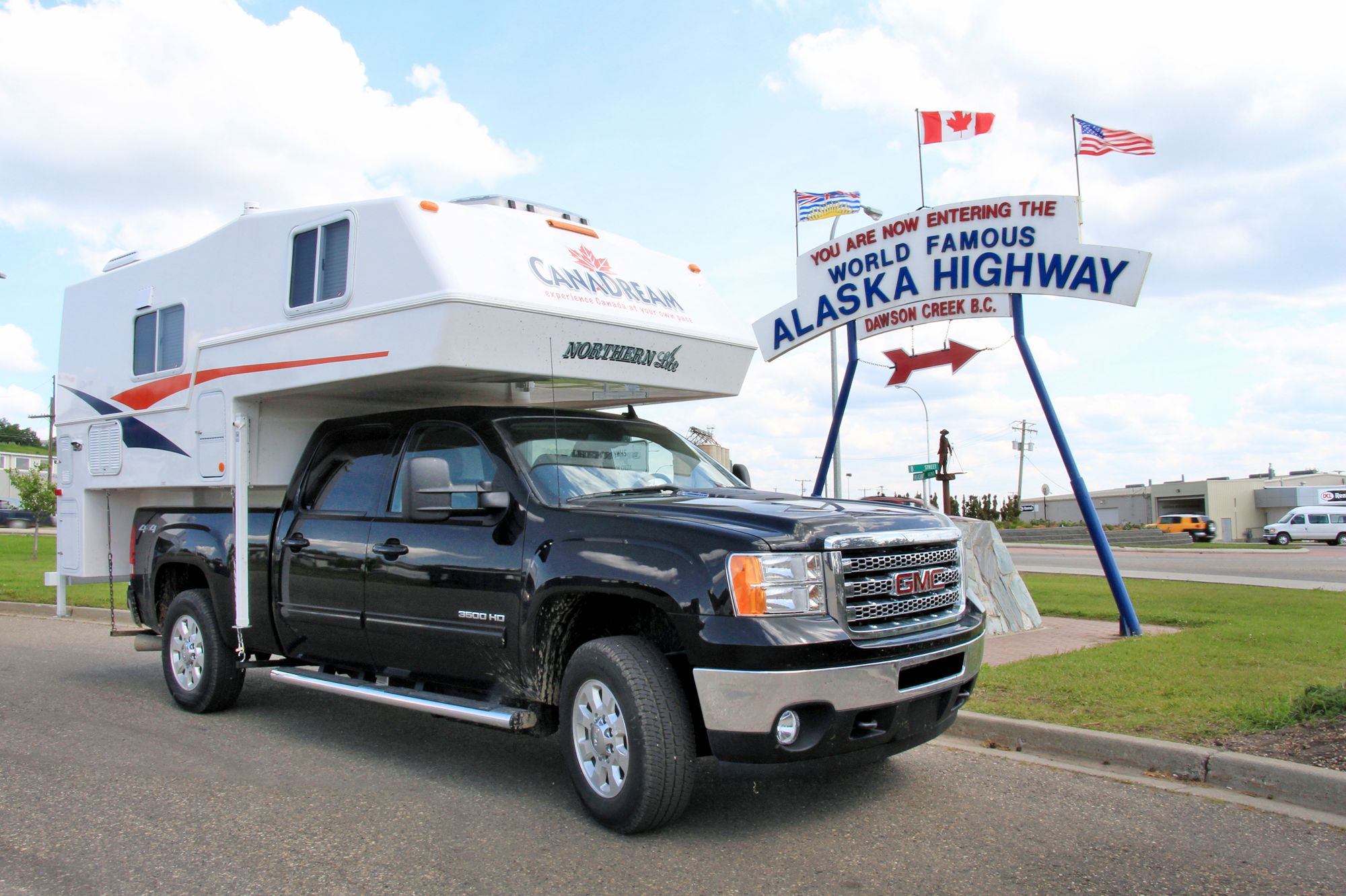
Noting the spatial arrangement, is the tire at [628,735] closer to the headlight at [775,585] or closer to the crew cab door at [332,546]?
the headlight at [775,585]

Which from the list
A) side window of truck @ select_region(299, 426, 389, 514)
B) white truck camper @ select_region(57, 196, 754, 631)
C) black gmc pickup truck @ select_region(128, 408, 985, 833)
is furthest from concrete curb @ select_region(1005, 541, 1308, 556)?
black gmc pickup truck @ select_region(128, 408, 985, 833)

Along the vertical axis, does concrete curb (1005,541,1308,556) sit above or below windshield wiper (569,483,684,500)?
below

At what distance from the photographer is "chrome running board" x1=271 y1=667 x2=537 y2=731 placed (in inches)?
194

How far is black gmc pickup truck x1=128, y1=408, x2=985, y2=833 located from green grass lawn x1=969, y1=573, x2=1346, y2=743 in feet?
4.75

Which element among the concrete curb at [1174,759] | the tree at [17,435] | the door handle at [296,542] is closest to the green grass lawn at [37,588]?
the door handle at [296,542]

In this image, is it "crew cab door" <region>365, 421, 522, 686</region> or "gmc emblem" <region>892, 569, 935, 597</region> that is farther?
"crew cab door" <region>365, 421, 522, 686</region>

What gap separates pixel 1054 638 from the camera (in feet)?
32.7

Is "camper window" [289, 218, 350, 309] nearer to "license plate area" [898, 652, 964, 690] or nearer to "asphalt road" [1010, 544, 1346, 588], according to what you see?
"license plate area" [898, 652, 964, 690]

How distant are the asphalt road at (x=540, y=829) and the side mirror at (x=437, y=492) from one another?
4.70 feet

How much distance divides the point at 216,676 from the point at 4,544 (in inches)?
1459

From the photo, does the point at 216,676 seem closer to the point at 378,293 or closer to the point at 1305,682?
the point at 378,293

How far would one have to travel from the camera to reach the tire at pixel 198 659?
7008mm

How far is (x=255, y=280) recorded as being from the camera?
681cm

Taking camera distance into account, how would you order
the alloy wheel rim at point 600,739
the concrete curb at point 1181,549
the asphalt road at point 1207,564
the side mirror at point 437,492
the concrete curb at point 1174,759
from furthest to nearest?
the concrete curb at point 1181,549
the asphalt road at point 1207,564
the side mirror at point 437,492
the concrete curb at point 1174,759
the alloy wheel rim at point 600,739
